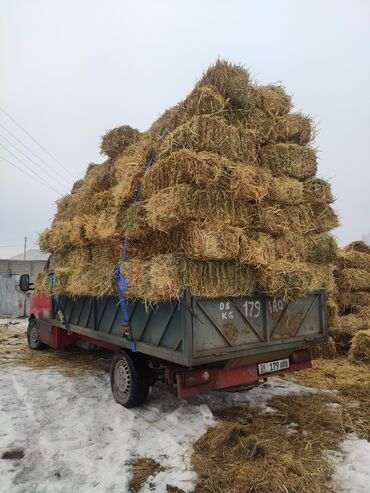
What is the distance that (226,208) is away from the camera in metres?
4.93

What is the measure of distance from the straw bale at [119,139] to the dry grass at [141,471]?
5.12 metres

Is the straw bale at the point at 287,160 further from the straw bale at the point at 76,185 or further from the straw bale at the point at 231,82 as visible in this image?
the straw bale at the point at 76,185

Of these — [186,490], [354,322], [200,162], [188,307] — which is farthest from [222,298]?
[354,322]

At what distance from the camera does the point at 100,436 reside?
4770 mm

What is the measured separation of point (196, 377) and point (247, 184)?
7.82ft

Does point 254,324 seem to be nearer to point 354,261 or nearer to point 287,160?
point 287,160

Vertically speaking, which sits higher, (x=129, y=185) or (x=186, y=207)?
(x=129, y=185)

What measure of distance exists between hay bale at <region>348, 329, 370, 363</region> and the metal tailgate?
9.14ft

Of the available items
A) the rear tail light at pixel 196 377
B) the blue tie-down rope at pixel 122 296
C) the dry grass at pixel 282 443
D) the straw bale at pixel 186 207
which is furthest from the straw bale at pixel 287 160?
the dry grass at pixel 282 443

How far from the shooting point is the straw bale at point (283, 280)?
4.90m

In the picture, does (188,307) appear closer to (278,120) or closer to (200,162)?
(200,162)

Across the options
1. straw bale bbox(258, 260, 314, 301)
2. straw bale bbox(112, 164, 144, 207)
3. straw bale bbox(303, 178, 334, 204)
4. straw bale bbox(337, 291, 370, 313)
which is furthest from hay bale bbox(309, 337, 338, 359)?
straw bale bbox(112, 164, 144, 207)

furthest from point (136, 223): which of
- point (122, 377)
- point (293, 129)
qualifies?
point (293, 129)

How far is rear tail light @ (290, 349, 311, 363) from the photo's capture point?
5762 millimetres
